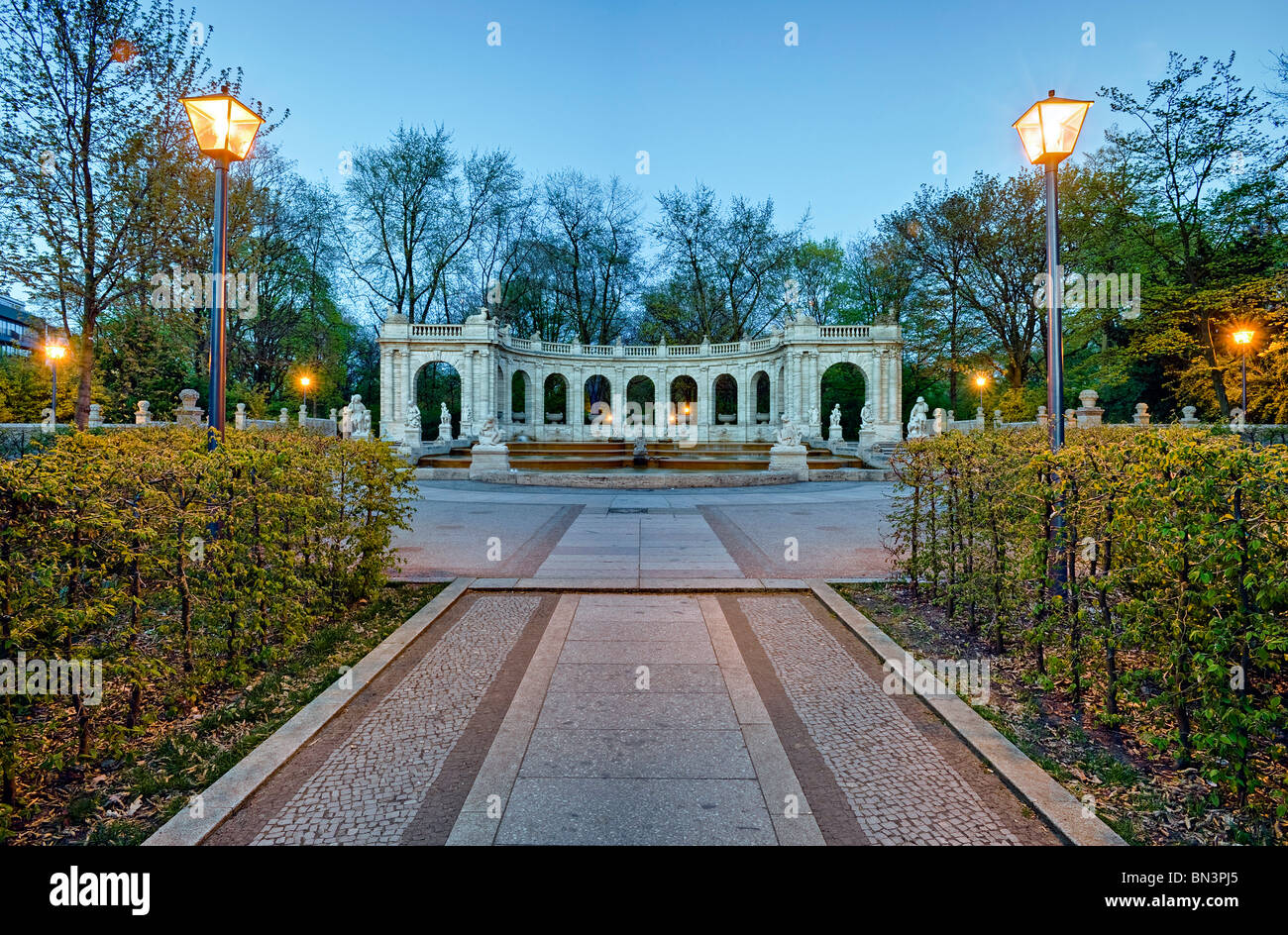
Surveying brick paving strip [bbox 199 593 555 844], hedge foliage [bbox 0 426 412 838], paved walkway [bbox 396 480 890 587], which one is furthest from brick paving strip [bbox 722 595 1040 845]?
hedge foliage [bbox 0 426 412 838]

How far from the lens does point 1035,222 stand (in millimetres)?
27938

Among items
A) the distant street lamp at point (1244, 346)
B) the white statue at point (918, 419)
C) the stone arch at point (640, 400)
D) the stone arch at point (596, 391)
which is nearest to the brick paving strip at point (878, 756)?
the distant street lamp at point (1244, 346)

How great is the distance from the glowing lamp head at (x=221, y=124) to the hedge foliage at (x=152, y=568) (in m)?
2.62

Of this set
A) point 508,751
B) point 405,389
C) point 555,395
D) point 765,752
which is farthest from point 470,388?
point 765,752

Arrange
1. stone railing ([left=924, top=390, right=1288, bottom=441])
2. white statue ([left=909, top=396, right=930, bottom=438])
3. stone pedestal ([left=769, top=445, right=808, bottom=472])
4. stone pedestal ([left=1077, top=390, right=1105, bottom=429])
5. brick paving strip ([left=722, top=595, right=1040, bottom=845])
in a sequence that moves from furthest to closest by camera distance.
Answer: white statue ([left=909, top=396, right=930, bottom=438])
stone pedestal ([left=1077, top=390, right=1105, bottom=429])
stone pedestal ([left=769, top=445, right=808, bottom=472])
stone railing ([left=924, top=390, right=1288, bottom=441])
brick paving strip ([left=722, top=595, right=1040, bottom=845])

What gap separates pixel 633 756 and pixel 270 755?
183cm

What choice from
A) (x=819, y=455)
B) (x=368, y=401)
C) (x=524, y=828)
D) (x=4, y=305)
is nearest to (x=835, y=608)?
(x=524, y=828)

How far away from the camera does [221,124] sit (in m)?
5.43

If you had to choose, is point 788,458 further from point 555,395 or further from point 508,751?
point 555,395

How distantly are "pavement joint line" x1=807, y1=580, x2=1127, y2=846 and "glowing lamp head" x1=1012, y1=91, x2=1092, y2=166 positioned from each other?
437 cm

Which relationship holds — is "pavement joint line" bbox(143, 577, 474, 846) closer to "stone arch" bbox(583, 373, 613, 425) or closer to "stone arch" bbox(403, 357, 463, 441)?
"stone arch" bbox(583, 373, 613, 425)

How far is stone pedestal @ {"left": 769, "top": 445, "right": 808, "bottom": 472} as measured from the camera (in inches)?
830

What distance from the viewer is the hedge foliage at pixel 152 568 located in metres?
2.57
